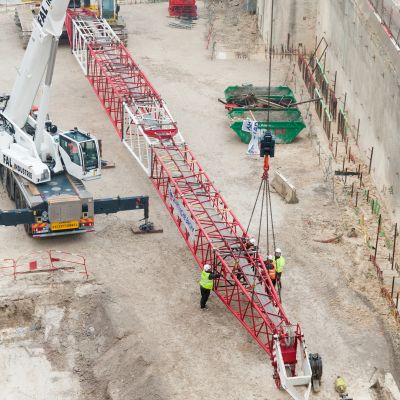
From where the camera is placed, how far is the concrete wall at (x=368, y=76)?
37531 mm

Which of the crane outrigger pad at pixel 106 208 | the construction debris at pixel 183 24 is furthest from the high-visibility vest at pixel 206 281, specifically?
the construction debris at pixel 183 24

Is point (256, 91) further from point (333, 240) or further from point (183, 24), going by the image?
point (183, 24)

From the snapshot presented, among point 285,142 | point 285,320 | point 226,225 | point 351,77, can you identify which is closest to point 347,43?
point 351,77

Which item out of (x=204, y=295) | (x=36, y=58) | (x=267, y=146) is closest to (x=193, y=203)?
(x=204, y=295)

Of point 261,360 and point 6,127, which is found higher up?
point 6,127

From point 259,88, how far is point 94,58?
26.6 ft

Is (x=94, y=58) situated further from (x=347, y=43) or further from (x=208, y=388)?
(x=208, y=388)

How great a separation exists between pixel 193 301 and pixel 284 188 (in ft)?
29.0

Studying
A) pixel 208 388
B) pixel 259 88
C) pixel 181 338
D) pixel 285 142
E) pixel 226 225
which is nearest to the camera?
pixel 208 388

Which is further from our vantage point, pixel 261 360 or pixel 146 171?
pixel 146 171

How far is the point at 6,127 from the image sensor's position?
37875 millimetres

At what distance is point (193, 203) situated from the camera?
112ft

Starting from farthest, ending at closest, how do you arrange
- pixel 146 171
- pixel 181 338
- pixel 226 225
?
pixel 146 171 < pixel 226 225 < pixel 181 338

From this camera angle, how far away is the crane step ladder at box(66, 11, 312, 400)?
27562 mm
